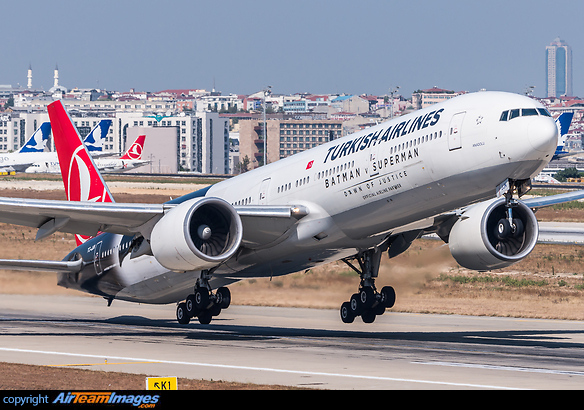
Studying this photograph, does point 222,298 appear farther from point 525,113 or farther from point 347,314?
point 525,113

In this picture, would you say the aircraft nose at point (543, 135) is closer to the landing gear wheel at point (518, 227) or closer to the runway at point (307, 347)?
the landing gear wheel at point (518, 227)

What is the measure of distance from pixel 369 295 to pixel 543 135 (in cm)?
1090

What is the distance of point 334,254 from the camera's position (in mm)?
32125

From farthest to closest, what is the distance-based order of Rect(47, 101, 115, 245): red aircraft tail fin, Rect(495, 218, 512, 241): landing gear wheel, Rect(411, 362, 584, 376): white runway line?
Rect(47, 101, 115, 245): red aircraft tail fin < Rect(495, 218, 512, 241): landing gear wheel < Rect(411, 362, 584, 376): white runway line

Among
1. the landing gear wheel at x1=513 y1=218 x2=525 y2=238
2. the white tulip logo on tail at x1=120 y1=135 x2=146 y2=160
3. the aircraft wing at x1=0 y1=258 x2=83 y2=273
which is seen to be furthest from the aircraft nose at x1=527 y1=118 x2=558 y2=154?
the white tulip logo on tail at x1=120 y1=135 x2=146 y2=160

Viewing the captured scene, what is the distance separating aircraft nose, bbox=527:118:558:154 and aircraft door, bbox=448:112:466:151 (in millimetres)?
2184

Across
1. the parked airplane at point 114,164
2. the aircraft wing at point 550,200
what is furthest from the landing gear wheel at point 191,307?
the parked airplane at point 114,164

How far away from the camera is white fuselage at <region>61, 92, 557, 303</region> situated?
26.4 meters

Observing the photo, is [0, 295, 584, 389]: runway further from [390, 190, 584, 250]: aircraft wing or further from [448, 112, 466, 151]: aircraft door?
[448, 112, 466, 151]: aircraft door

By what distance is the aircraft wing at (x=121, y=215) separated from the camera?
3039 cm

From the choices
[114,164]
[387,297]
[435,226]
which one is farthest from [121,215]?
[114,164]
